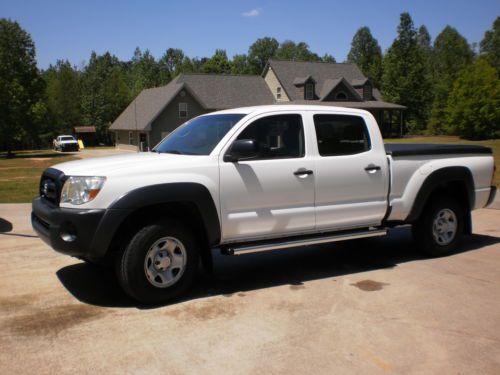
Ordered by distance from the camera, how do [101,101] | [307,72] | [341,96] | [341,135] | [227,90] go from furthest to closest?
[101,101] → [307,72] → [341,96] → [227,90] → [341,135]

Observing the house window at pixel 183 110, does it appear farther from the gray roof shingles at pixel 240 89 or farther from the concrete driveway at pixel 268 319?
the concrete driveway at pixel 268 319

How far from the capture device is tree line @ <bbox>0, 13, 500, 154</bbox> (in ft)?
145

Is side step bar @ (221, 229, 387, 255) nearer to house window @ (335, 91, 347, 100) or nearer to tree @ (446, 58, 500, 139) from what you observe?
house window @ (335, 91, 347, 100)

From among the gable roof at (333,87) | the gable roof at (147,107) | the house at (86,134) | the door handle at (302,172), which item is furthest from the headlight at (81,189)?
the house at (86,134)

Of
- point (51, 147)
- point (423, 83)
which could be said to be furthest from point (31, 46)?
point (423, 83)

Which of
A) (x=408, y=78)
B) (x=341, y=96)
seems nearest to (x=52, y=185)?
(x=341, y=96)

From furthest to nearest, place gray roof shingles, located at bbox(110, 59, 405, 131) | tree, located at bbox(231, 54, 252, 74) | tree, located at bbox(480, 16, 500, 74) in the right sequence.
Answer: tree, located at bbox(231, 54, 252, 74) < tree, located at bbox(480, 16, 500, 74) < gray roof shingles, located at bbox(110, 59, 405, 131)

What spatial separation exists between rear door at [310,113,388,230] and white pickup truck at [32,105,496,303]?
0.01m

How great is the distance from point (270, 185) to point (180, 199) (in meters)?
1.07

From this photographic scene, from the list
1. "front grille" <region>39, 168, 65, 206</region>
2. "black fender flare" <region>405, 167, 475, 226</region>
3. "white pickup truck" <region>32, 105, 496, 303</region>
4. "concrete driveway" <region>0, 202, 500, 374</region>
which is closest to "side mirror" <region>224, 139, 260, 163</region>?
"white pickup truck" <region>32, 105, 496, 303</region>

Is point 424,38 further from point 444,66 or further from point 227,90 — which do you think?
point 227,90

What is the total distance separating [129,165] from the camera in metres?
5.31

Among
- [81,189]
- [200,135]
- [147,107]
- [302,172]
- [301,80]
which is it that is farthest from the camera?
[147,107]

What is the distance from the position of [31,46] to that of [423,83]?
44.1 m
